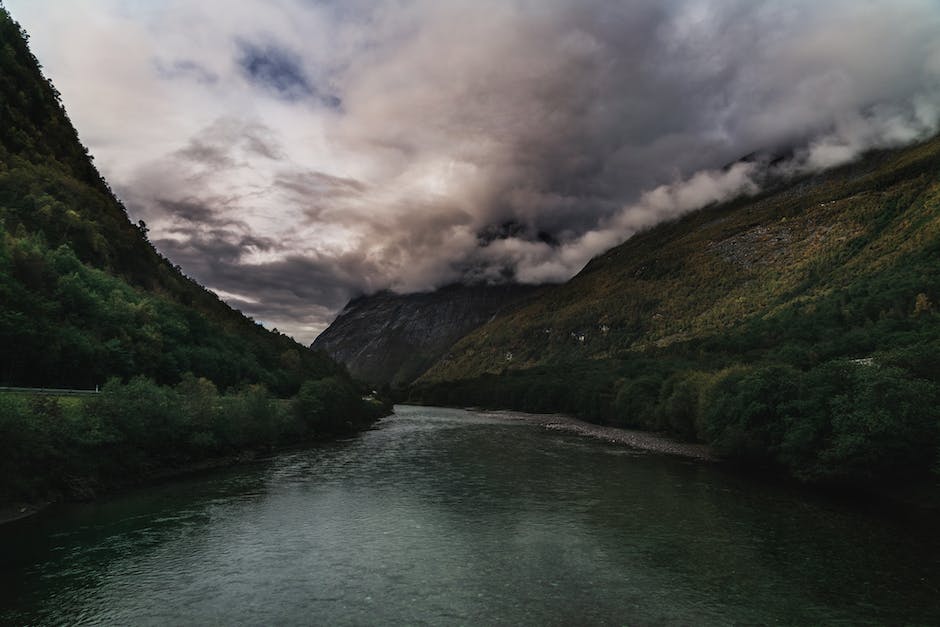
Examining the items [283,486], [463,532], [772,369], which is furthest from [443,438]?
[463,532]

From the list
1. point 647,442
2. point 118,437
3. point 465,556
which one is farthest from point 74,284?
point 647,442

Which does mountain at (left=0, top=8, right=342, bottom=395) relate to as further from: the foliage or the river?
the river

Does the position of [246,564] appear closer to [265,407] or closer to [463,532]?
[463,532]

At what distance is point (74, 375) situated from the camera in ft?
224

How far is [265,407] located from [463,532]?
5168cm

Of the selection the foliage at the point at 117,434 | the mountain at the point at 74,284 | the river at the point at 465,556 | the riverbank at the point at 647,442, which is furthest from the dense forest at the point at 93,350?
the riverbank at the point at 647,442

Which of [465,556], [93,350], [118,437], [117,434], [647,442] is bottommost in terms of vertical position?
[465,556]

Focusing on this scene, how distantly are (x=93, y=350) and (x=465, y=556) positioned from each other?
6206 centimetres

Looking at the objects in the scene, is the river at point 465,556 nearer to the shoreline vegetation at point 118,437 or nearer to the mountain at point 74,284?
the shoreline vegetation at point 118,437

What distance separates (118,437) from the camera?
1932 inches

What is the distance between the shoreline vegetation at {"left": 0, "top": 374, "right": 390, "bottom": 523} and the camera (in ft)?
126

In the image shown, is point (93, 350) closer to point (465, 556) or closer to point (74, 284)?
point (74, 284)

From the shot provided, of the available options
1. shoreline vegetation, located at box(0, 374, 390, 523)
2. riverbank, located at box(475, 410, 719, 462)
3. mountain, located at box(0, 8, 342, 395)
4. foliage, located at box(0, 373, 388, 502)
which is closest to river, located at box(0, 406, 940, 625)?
shoreline vegetation, located at box(0, 374, 390, 523)

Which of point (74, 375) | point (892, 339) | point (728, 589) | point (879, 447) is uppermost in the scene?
point (892, 339)
